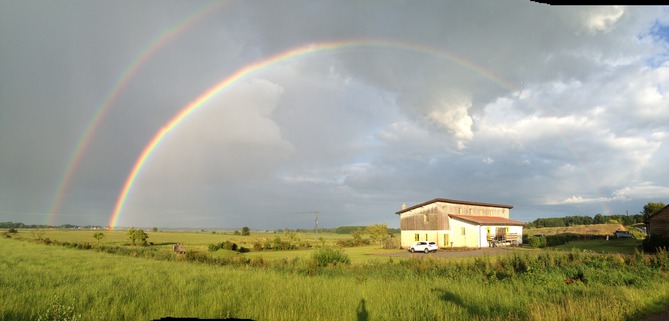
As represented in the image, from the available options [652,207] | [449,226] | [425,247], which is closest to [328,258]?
[425,247]

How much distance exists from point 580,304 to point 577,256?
1754 centimetres

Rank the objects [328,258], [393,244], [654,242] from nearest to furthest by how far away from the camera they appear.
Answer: [328,258]
[654,242]
[393,244]

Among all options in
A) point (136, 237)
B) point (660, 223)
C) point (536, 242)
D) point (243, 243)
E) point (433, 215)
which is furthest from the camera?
point (243, 243)

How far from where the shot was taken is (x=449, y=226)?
185 feet

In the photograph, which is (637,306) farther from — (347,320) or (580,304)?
(347,320)

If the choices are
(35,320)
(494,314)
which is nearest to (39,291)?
(35,320)

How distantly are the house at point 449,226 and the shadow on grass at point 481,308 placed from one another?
39.8m

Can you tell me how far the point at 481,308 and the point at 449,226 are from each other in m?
43.6

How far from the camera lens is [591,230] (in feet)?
315

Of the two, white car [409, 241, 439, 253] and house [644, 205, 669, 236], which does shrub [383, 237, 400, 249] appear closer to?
white car [409, 241, 439, 253]

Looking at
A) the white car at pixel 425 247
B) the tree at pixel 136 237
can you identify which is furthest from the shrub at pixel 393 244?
the tree at pixel 136 237

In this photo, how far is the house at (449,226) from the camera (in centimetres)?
5475

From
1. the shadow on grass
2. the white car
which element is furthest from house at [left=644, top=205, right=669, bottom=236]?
the shadow on grass

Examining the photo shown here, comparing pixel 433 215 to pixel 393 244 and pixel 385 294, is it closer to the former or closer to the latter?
pixel 393 244
